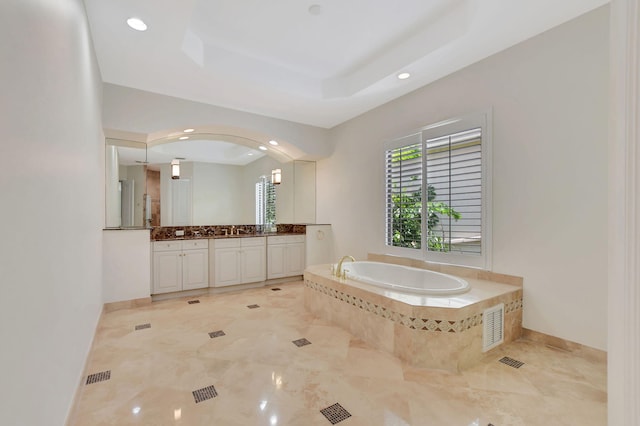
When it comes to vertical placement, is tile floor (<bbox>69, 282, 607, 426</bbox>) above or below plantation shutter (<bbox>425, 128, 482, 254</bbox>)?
below

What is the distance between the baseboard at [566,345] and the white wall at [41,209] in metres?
3.38

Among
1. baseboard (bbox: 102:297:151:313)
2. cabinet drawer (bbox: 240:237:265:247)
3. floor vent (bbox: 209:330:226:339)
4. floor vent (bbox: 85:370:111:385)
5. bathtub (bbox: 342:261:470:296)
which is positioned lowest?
floor vent (bbox: 209:330:226:339)

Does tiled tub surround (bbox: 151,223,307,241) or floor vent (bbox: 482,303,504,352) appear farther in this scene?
tiled tub surround (bbox: 151,223,307,241)

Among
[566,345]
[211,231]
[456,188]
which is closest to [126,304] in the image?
[211,231]

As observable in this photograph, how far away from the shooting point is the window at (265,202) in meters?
5.20

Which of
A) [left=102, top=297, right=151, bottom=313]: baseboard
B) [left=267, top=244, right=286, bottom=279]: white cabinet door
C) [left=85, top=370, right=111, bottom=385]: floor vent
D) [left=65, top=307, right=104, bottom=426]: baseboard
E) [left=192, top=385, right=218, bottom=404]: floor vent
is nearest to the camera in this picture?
[left=65, top=307, right=104, bottom=426]: baseboard

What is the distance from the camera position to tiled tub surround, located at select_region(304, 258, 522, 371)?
7.14 ft

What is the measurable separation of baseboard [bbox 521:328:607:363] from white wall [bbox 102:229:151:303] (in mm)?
4258

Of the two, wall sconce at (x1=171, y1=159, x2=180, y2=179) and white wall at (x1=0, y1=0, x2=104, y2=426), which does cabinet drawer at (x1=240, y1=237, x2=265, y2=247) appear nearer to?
wall sconce at (x1=171, y1=159, x2=180, y2=179)

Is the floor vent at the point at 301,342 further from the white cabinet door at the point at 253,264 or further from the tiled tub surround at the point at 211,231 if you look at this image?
the tiled tub surround at the point at 211,231

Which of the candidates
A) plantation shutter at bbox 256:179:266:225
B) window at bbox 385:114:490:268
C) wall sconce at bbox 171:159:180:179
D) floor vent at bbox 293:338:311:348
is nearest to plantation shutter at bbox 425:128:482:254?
window at bbox 385:114:490:268

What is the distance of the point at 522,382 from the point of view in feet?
6.58

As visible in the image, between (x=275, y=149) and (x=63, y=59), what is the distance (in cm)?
363

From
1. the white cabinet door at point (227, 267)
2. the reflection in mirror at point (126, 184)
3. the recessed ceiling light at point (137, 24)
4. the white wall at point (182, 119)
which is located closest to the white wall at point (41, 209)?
the recessed ceiling light at point (137, 24)
